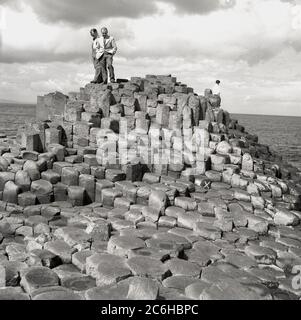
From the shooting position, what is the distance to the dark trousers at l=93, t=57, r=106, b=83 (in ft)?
54.5

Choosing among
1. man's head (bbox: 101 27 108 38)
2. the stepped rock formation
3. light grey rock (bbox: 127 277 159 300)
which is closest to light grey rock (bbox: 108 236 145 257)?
the stepped rock formation

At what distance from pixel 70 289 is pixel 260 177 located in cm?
787

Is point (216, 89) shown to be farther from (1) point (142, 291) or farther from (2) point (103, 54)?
(1) point (142, 291)

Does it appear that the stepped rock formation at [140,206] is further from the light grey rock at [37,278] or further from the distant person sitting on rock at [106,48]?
the distant person sitting on rock at [106,48]

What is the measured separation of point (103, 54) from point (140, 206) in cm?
885

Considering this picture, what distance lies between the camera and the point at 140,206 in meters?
10.0

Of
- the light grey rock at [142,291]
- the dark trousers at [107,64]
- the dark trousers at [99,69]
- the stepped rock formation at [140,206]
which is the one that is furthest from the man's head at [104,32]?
the light grey rock at [142,291]

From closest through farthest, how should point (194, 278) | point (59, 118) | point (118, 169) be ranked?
point (194, 278) < point (118, 169) < point (59, 118)

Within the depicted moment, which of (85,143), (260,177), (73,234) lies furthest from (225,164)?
(73,234)

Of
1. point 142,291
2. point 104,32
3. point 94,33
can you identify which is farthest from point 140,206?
point 94,33

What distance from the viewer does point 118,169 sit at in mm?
11867

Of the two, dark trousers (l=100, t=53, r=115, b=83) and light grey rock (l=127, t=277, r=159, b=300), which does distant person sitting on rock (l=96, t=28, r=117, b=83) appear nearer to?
dark trousers (l=100, t=53, r=115, b=83)
